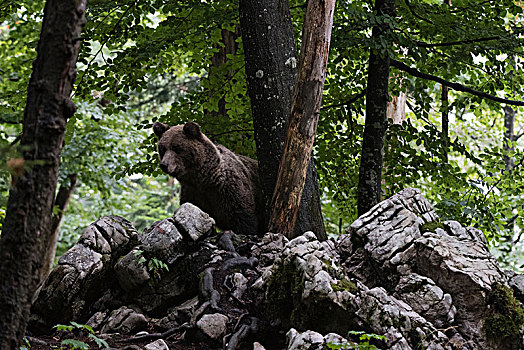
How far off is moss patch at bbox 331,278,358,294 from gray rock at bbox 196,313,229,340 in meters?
1.05

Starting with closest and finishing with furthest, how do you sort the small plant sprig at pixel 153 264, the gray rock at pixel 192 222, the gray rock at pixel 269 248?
the small plant sprig at pixel 153 264 → the gray rock at pixel 192 222 → the gray rock at pixel 269 248

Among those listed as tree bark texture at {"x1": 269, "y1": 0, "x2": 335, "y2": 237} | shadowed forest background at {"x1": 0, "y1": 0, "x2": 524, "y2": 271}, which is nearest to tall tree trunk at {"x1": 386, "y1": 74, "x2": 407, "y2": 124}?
shadowed forest background at {"x1": 0, "y1": 0, "x2": 524, "y2": 271}

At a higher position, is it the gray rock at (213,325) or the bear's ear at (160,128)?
the bear's ear at (160,128)

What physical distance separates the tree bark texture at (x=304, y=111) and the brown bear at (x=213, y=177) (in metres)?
0.98

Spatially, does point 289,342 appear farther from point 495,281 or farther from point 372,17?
point 372,17

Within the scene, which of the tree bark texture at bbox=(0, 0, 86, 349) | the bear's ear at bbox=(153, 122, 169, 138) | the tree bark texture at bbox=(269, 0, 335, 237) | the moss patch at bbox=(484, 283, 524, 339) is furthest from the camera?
the bear's ear at bbox=(153, 122, 169, 138)

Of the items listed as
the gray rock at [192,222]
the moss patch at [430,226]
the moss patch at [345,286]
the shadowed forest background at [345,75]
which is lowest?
the moss patch at [345,286]

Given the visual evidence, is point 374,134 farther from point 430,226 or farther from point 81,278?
point 81,278

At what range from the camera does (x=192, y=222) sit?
5.27 metres

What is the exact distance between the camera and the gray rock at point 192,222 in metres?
5.20

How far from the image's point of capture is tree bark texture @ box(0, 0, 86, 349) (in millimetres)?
2359

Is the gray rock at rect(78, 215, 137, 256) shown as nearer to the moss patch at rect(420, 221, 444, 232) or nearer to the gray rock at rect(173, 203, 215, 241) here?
the gray rock at rect(173, 203, 215, 241)

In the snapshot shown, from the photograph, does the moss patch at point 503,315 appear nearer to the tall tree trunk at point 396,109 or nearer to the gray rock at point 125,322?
the gray rock at point 125,322

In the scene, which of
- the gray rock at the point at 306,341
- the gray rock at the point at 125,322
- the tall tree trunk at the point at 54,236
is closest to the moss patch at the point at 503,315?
the gray rock at the point at 306,341
